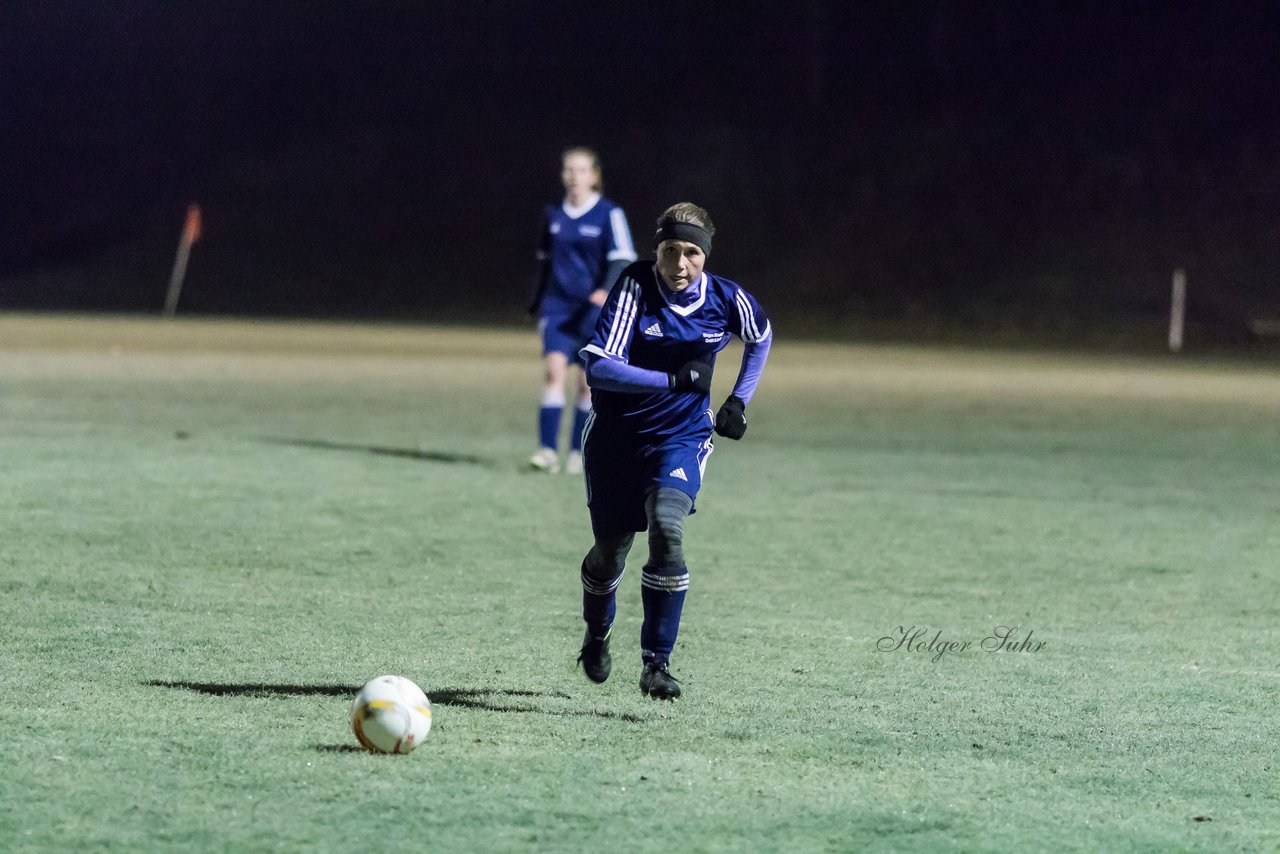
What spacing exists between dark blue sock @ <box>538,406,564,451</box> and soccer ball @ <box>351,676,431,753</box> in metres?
7.36

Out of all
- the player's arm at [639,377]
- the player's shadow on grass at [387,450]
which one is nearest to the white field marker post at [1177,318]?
the player's shadow on grass at [387,450]

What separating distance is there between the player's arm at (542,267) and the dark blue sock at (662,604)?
6223 mm

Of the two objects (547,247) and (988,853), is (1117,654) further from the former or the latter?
(547,247)

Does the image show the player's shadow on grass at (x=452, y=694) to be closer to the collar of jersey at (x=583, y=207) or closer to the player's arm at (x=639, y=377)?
the player's arm at (x=639, y=377)

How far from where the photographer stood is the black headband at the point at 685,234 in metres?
5.64

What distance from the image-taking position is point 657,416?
232 inches

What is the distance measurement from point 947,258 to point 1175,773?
40.0m

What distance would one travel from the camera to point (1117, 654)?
6.73 meters

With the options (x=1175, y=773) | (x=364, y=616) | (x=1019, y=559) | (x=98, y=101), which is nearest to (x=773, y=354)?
(x=1019, y=559)

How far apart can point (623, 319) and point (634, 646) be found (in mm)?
1562

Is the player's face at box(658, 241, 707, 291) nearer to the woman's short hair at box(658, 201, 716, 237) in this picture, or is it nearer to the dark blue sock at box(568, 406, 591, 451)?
the woman's short hair at box(658, 201, 716, 237)

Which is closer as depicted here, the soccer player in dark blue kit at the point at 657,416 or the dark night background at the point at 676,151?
the soccer player in dark blue kit at the point at 657,416

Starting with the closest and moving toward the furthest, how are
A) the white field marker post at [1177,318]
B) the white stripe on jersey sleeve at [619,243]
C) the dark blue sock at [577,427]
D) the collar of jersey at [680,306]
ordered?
1. the collar of jersey at [680,306]
2. the white stripe on jersey sleeve at [619,243]
3. the dark blue sock at [577,427]
4. the white field marker post at [1177,318]

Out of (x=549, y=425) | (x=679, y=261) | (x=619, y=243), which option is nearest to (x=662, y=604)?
(x=679, y=261)
